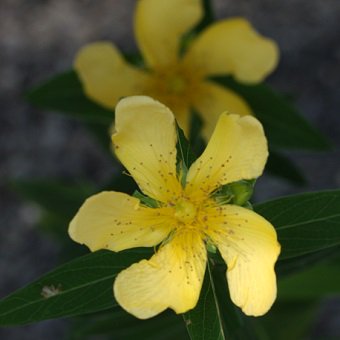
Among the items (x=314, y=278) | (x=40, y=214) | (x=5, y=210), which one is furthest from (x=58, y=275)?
(x=5, y=210)

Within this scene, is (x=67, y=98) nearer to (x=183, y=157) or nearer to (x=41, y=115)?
(x=183, y=157)

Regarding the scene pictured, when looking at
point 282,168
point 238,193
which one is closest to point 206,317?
point 238,193

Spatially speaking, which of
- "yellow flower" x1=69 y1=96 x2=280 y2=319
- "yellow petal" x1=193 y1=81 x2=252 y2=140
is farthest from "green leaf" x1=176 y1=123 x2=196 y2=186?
"yellow petal" x1=193 y1=81 x2=252 y2=140

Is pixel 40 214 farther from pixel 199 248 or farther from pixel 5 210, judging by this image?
pixel 199 248

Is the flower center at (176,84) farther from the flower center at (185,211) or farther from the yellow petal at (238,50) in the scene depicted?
the flower center at (185,211)

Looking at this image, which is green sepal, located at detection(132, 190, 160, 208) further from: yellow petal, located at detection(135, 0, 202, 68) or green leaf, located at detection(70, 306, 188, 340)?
green leaf, located at detection(70, 306, 188, 340)

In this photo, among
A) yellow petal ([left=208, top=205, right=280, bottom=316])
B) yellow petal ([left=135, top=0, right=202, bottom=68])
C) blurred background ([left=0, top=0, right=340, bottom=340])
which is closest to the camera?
yellow petal ([left=208, top=205, right=280, bottom=316])
